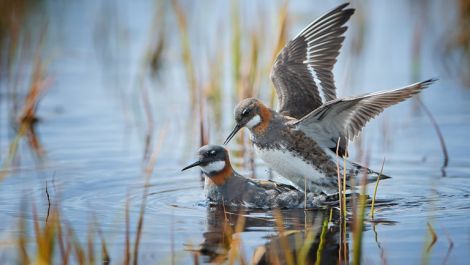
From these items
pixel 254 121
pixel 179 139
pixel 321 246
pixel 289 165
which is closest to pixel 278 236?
pixel 321 246

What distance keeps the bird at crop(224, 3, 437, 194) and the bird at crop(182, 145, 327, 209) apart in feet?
0.77

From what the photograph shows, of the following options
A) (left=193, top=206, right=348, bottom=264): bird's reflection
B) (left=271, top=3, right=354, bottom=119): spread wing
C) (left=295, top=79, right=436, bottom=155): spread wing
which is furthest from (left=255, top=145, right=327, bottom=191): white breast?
(left=271, top=3, right=354, bottom=119): spread wing

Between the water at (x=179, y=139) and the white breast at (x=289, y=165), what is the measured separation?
23.1 inches

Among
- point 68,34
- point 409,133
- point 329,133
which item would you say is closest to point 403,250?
point 329,133

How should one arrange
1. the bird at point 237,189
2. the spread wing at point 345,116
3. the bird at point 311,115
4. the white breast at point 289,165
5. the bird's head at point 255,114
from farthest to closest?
the bird's head at point 255,114 → the white breast at point 289,165 → the bird at point 237,189 → the bird at point 311,115 → the spread wing at point 345,116

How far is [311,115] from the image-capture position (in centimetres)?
769

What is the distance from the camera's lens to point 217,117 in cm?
1156

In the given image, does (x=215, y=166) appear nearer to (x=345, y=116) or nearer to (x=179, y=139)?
(x=345, y=116)

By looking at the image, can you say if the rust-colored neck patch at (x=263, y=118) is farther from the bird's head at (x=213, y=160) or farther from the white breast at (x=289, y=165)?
the bird's head at (x=213, y=160)

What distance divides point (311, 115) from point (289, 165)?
64 cm

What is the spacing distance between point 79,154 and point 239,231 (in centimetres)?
376

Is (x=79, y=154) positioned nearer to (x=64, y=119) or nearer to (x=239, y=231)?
(x=64, y=119)

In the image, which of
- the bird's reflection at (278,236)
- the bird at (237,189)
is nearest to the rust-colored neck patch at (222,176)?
the bird at (237,189)

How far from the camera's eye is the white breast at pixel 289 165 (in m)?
8.07
